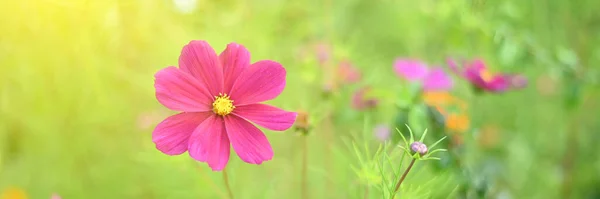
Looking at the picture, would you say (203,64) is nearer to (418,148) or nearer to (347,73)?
(418,148)

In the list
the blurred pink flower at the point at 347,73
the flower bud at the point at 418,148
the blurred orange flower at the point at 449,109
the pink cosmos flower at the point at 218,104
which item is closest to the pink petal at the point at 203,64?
the pink cosmos flower at the point at 218,104

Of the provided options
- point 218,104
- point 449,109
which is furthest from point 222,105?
point 449,109

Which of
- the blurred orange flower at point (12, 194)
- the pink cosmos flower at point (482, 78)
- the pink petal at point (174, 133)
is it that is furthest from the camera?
the blurred orange flower at point (12, 194)

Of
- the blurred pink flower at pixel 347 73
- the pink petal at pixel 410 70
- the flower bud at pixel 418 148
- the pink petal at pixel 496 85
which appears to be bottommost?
the flower bud at pixel 418 148

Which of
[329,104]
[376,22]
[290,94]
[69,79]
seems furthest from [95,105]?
[376,22]

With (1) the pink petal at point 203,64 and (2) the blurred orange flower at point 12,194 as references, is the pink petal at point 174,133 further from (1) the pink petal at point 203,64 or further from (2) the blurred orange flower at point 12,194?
(2) the blurred orange flower at point 12,194

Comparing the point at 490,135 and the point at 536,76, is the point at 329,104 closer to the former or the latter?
the point at 490,135

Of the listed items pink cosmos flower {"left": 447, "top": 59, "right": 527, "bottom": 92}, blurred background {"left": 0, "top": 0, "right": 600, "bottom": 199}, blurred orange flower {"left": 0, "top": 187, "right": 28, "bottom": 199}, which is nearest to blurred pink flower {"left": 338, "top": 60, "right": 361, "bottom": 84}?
blurred background {"left": 0, "top": 0, "right": 600, "bottom": 199}
